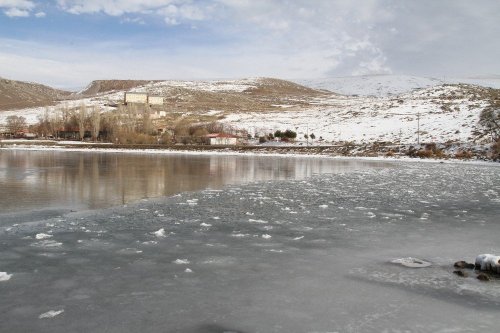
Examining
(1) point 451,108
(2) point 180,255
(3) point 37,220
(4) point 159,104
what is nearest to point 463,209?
(2) point 180,255

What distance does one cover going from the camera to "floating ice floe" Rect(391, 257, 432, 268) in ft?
24.7

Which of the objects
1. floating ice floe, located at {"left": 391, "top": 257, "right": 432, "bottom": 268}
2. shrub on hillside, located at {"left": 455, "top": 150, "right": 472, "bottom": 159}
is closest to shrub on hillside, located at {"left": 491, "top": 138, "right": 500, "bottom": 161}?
shrub on hillside, located at {"left": 455, "top": 150, "right": 472, "bottom": 159}

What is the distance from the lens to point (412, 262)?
7723 millimetres

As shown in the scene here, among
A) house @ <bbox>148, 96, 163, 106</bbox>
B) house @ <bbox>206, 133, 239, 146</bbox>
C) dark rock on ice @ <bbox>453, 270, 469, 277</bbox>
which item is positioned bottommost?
dark rock on ice @ <bbox>453, 270, 469, 277</bbox>

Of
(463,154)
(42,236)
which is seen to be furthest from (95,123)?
(42,236)

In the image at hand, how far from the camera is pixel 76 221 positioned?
1089 cm

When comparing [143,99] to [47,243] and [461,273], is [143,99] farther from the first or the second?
[461,273]

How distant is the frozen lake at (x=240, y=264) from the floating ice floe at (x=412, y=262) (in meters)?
0.16

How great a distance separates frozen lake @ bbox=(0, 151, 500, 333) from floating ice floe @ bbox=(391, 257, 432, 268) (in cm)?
16

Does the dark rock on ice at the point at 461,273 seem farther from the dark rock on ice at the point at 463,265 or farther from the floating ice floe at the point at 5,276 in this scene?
the floating ice floe at the point at 5,276

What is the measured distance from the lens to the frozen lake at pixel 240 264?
5305 millimetres

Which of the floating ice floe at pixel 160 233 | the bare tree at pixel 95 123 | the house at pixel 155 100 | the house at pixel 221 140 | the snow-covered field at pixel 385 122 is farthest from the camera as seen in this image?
the house at pixel 155 100

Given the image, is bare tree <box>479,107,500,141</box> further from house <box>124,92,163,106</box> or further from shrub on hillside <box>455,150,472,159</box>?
house <box>124,92,163,106</box>

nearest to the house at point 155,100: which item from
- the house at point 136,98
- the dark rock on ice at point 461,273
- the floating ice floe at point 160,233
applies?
the house at point 136,98
